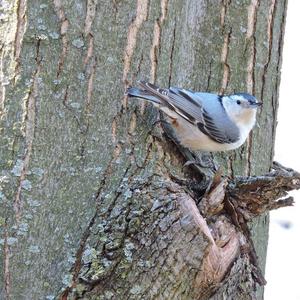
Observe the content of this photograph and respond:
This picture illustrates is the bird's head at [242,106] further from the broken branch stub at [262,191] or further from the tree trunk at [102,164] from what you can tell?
the broken branch stub at [262,191]

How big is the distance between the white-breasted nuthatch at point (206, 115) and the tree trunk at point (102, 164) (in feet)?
0.18

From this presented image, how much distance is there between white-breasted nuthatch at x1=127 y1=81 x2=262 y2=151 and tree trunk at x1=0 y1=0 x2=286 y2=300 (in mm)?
55

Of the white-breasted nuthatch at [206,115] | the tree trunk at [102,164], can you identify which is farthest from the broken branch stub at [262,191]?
the white-breasted nuthatch at [206,115]

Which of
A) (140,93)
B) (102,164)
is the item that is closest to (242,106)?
(140,93)

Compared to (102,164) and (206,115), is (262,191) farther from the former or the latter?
(206,115)

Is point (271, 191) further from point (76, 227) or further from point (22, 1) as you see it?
point (22, 1)

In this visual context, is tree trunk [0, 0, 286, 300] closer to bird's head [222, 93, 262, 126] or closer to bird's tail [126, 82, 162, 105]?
bird's tail [126, 82, 162, 105]

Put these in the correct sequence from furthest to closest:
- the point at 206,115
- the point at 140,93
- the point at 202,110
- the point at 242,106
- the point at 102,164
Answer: the point at 206,115 < the point at 202,110 < the point at 242,106 < the point at 140,93 < the point at 102,164

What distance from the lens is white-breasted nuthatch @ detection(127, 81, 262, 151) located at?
2.39 metres

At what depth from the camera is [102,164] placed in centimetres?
209

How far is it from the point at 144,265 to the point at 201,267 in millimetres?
149

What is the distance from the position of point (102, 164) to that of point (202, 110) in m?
0.67

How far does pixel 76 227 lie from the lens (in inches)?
78.8

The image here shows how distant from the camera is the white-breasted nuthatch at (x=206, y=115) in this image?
A: 239cm
